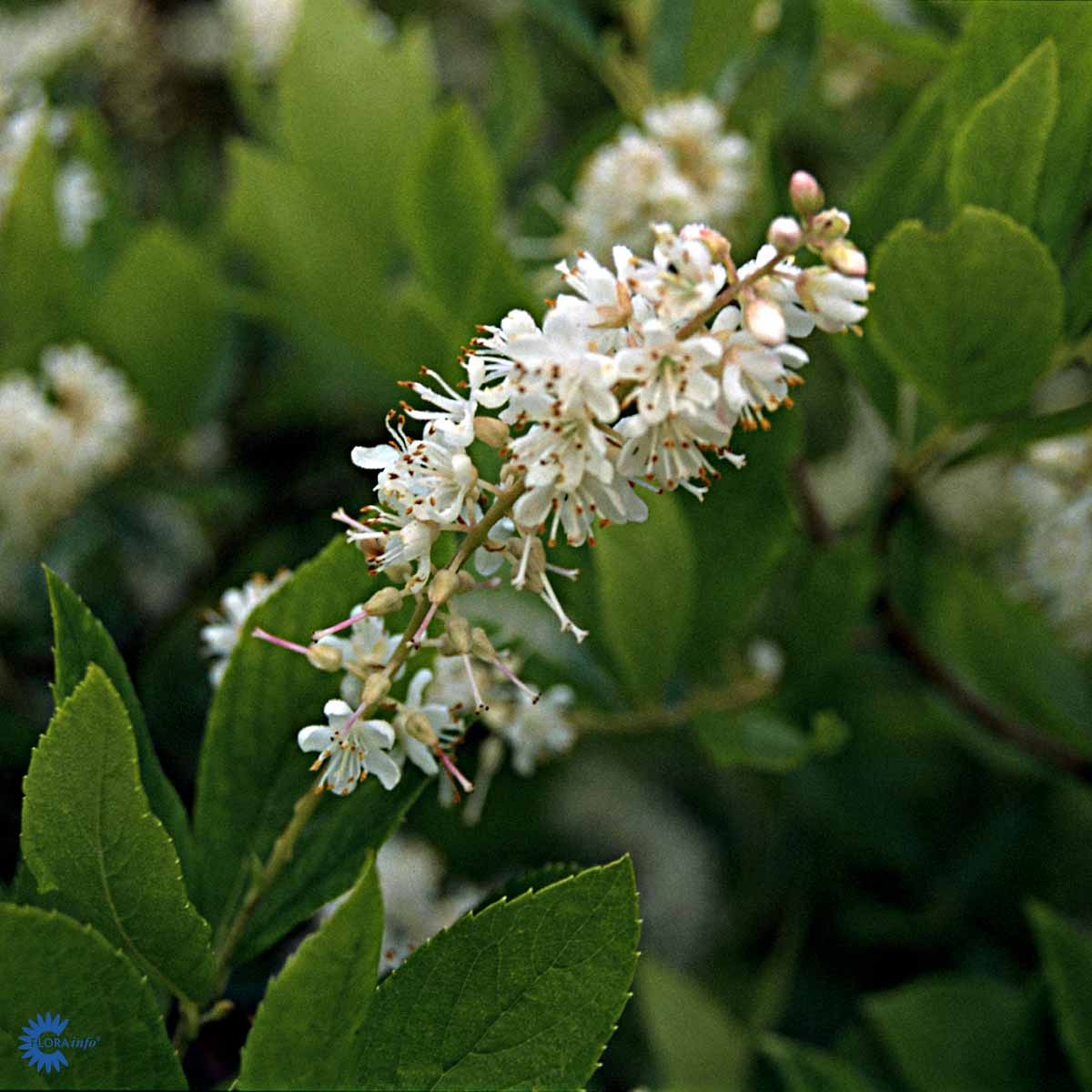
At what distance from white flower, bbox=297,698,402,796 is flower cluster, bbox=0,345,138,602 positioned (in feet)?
3.02

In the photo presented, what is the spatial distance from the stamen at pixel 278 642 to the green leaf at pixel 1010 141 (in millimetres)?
613

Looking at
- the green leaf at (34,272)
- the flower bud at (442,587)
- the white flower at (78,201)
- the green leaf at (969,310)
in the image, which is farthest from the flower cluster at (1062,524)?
the white flower at (78,201)

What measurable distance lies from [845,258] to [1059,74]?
395 millimetres

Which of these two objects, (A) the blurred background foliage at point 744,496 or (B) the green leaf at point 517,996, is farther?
(A) the blurred background foliage at point 744,496

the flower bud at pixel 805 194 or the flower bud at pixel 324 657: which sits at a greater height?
the flower bud at pixel 805 194

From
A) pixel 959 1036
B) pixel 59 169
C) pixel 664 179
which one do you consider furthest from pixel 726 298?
pixel 59 169

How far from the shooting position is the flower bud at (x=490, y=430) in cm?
73

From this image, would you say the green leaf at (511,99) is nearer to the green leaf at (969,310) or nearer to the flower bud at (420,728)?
the green leaf at (969,310)

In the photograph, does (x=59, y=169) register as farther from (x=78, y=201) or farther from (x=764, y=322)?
(x=764, y=322)

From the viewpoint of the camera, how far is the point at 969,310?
0.93m

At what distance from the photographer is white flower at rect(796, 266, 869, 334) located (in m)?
0.67

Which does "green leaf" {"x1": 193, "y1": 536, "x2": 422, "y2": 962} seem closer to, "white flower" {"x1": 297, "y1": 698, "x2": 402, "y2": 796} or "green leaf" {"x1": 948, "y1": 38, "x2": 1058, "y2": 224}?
"white flower" {"x1": 297, "y1": 698, "x2": 402, "y2": 796}

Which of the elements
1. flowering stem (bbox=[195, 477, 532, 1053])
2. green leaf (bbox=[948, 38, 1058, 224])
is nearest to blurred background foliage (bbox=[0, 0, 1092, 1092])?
green leaf (bbox=[948, 38, 1058, 224])

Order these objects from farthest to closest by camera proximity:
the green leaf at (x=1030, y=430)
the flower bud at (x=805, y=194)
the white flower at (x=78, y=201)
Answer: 1. the white flower at (x=78, y=201)
2. the green leaf at (x=1030, y=430)
3. the flower bud at (x=805, y=194)
